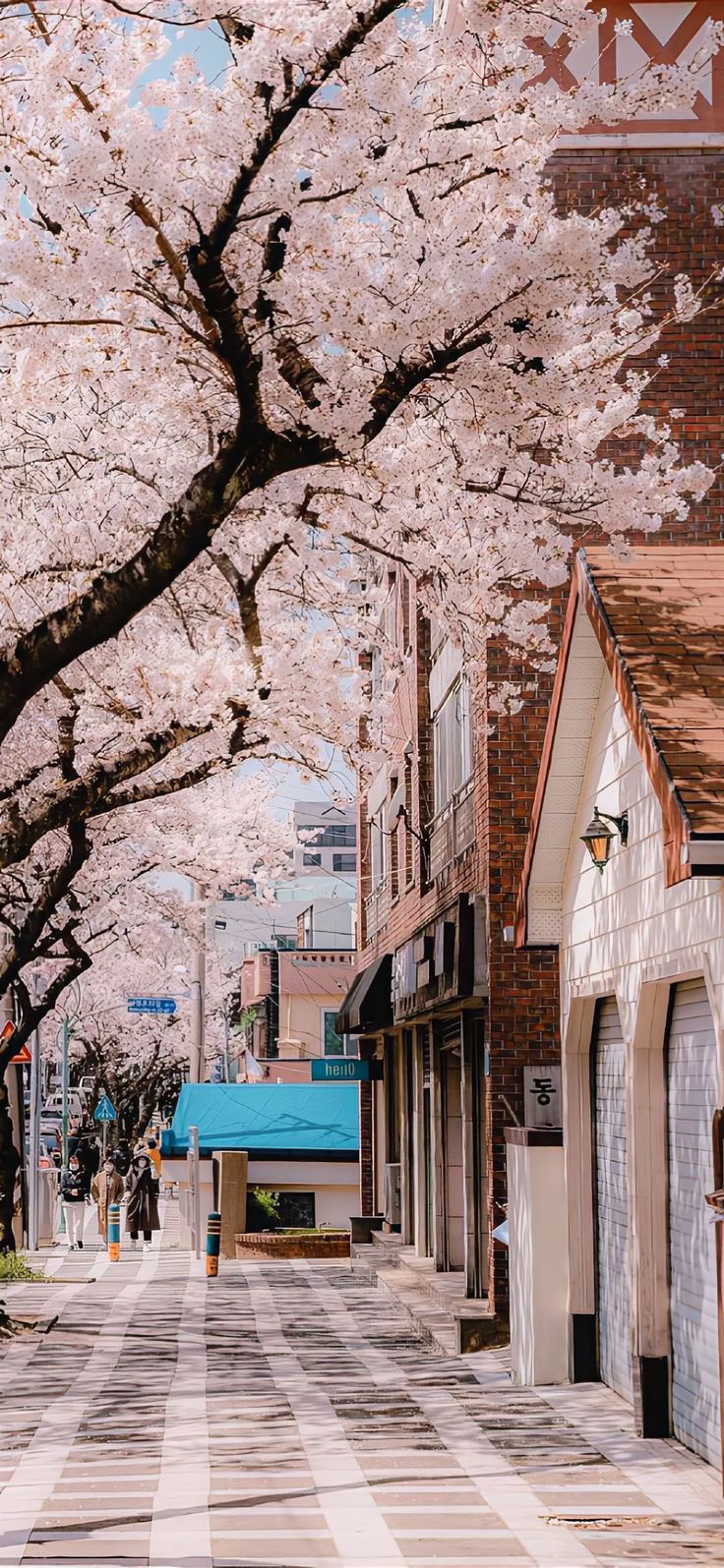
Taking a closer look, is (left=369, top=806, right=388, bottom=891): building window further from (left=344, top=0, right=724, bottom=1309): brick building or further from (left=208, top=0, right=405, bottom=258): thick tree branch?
(left=208, top=0, right=405, bottom=258): thick tree branch

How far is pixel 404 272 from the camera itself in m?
10.6

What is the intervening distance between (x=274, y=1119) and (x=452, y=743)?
16515 mm

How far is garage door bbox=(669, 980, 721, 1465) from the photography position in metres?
9.99

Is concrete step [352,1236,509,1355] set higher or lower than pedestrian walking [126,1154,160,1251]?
higher

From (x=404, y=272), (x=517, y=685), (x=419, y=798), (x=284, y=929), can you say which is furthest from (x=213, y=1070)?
(x=404, y=272)

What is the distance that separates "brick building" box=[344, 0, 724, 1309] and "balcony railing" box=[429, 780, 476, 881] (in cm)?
5

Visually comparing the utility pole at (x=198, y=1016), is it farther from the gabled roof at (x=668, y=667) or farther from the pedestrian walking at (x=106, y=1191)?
the gabled roof at (x=668, y=667)

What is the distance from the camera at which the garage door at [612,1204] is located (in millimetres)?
12555

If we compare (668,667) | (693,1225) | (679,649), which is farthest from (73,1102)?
(668,667)

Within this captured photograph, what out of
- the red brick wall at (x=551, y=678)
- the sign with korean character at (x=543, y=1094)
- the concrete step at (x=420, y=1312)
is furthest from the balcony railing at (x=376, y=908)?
the sign with korean character at (x=543, y=1094)

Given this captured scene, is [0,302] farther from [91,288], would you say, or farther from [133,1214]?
[133,1214]

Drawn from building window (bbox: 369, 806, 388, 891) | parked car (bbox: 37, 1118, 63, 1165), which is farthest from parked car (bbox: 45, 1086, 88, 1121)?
building window (bbox: 369, 806, 388, 891)

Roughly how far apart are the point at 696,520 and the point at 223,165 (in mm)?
9219

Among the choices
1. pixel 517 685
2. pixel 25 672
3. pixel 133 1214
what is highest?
pixel 517 685
